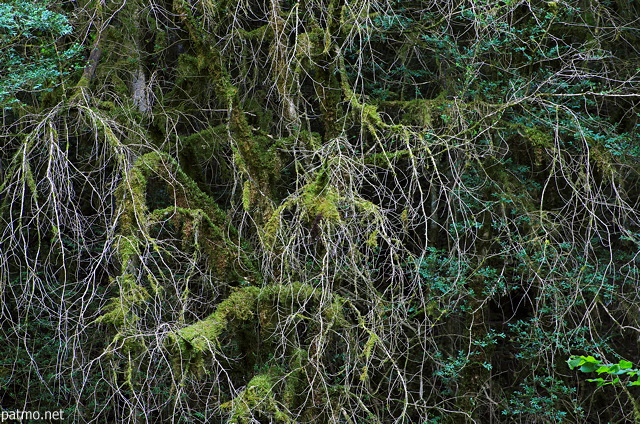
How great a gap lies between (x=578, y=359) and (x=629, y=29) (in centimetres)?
390

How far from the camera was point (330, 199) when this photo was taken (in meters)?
3.71

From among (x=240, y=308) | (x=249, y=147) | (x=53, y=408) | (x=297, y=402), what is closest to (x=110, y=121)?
(x=249, y=147)

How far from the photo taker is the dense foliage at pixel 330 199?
3.89m

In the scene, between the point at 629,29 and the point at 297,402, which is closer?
the point at 297,402

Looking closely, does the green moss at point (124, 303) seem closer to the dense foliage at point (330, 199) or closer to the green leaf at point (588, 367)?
the dense foliage at point (330, 199)

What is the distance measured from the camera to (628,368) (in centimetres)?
212

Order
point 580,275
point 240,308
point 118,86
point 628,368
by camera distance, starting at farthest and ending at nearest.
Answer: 1. point 118,86
2. point 580,275
3. point 240,308
4. point 628,368

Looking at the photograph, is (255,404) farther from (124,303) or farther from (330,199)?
(330,199)

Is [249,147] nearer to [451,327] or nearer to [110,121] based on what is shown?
[110,121]
